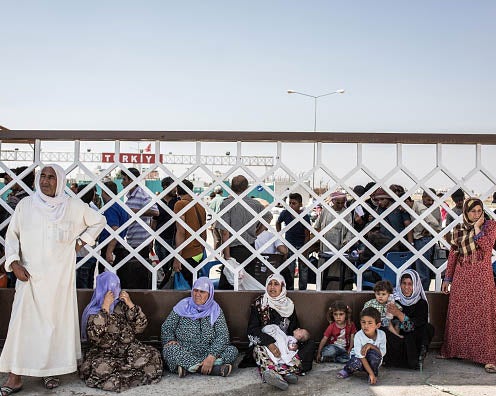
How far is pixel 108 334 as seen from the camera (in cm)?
381

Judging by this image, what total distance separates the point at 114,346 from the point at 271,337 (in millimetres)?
1035

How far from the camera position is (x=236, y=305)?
4.43m

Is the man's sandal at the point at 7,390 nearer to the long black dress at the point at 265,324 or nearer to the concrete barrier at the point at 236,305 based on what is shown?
the concrete barrier at the point at 236,305

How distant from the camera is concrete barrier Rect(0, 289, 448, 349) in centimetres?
439

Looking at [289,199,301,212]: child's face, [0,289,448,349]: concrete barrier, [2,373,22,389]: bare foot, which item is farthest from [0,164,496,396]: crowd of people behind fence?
[289,199,301,212]: child's face

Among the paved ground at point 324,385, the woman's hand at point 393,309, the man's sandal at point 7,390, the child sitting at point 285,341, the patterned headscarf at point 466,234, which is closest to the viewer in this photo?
the man's sandal at point 7,390

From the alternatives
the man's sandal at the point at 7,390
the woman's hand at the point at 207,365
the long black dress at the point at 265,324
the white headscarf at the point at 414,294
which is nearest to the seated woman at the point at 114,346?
the woman's hand at the point at 207,365

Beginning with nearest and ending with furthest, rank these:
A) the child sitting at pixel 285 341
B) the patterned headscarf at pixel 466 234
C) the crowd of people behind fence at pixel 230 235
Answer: the child sitting at pixel 285 341, the patterned headscarf at pixel 466 234, the crowd of people behind fence at pixel 230 235

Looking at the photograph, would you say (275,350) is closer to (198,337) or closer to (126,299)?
(198,337)

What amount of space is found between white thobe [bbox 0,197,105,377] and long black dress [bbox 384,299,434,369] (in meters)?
2.07

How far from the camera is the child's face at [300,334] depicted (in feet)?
13.5

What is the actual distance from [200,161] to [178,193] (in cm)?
146

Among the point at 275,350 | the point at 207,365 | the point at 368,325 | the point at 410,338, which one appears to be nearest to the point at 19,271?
the point at 207,365

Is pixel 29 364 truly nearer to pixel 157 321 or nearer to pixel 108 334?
pixel 108 334
